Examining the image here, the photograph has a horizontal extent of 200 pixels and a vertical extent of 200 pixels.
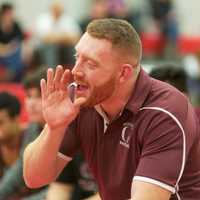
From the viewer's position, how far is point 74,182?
374 cm

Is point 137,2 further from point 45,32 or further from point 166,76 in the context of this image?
point 166,76

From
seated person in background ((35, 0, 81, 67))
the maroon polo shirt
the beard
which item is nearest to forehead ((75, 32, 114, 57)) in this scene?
the beard

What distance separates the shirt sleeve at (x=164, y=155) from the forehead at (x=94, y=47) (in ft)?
1.01

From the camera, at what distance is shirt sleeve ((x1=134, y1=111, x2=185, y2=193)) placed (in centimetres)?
251

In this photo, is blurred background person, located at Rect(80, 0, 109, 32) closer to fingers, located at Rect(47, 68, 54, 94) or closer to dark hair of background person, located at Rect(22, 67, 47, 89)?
dark hair of background person, located at Rect(22, 67, 47, 89)

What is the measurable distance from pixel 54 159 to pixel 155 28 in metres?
9.77

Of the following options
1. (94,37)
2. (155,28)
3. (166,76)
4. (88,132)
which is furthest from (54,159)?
(155,28)

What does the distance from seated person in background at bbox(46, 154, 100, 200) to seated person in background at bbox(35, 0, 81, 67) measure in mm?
6025

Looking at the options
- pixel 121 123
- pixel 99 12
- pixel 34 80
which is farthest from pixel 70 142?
pixel 99 12

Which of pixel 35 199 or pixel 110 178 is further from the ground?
pixel 110 178

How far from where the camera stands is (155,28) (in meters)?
12.4

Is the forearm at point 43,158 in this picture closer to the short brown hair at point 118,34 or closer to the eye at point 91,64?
the eye at point 91,64

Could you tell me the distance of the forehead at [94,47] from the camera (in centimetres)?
257

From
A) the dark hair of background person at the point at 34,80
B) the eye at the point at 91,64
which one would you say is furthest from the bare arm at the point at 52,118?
the dark hair of background person at the point at 34,80
